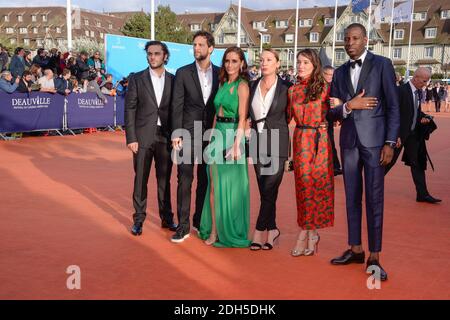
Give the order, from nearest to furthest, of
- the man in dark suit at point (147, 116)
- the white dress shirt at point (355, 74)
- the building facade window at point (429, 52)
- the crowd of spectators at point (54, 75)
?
the white dress shirt at point (355, 74) < the man in dark suit at point (147, 116) < the crowd of spectators at point (54, 75) < the building facade window at point (429, 52)

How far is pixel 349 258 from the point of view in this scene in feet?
15.5

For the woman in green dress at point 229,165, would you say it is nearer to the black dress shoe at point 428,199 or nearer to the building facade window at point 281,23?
the black dress shoe at point 428,199

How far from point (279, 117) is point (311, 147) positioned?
453 mm

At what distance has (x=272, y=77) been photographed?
16.0 feet

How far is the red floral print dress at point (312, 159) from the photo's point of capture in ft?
15.5

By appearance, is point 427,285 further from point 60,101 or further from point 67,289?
point 60,101

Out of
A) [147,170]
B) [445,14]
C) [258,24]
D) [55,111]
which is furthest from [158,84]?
[445,14]

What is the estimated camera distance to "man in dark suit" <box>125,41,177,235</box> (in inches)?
216

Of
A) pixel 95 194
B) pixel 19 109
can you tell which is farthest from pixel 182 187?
pixel 19 109

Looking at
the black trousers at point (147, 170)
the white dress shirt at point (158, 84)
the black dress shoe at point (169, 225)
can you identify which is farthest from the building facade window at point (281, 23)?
the black dress shoe at point (169, 225)

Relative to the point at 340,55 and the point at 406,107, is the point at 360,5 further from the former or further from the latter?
the point at 406,107

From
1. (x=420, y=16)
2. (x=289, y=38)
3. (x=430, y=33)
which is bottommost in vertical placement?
(x=289, y=38)

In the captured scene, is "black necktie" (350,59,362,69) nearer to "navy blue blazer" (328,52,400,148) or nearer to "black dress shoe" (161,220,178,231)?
"navy blue blazer" (328,52,400,148)

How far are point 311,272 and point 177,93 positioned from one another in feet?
7.63
